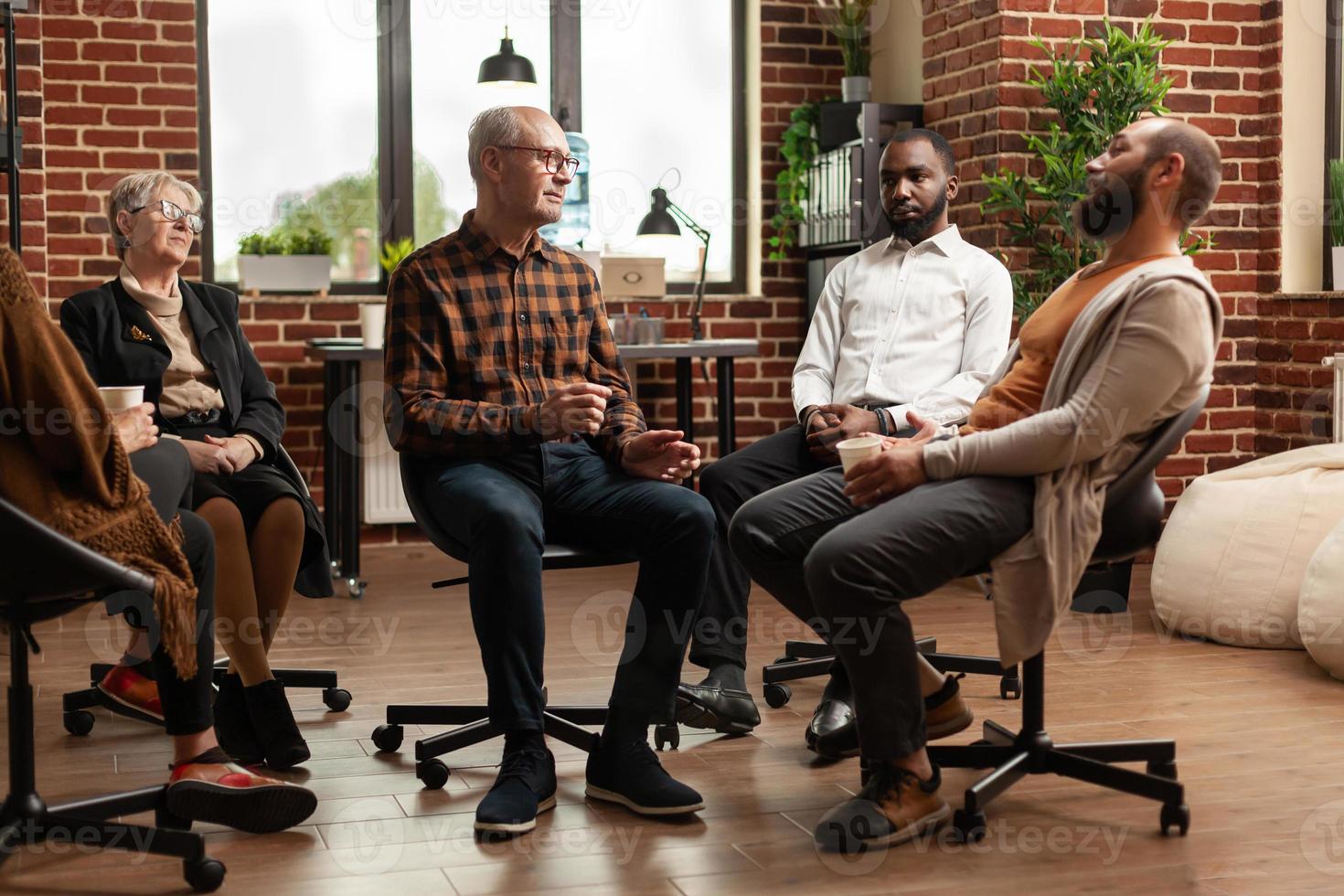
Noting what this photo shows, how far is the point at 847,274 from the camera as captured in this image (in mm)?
3400

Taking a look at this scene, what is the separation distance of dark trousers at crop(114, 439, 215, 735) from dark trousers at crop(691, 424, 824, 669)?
40.6 inches

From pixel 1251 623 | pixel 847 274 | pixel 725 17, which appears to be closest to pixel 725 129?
pixel 725 17

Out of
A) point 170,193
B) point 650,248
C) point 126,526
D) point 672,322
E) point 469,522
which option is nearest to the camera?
point 126,526

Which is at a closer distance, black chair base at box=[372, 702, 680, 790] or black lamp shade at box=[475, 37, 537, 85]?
black chair base at box=[372, 702, 680, 790]

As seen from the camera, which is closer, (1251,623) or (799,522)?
(799,522)

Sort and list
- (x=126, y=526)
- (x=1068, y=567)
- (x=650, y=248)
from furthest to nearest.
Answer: (x=650, y=248) → (x=1068, y=567) → (x=126, y=526)

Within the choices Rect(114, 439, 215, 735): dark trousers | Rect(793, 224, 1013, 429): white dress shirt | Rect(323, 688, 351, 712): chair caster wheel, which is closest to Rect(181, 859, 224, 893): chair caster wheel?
Rect(114, 439, 215, 735): dark trousers

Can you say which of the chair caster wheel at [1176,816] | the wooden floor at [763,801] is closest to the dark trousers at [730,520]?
the wooden floor at [763,801]

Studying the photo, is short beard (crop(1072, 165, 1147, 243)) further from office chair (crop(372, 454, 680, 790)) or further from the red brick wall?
the red brick wall

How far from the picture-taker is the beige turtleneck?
115 inches

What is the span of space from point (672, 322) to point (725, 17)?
1290mm

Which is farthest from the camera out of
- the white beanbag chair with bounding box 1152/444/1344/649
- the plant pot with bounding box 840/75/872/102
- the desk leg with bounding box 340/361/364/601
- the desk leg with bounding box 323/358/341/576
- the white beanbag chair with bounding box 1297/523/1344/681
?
the plant pot with bounding box 840/75/872/102

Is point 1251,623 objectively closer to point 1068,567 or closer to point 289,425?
point 1068,567

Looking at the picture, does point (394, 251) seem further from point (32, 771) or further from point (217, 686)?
point (32, 771)
